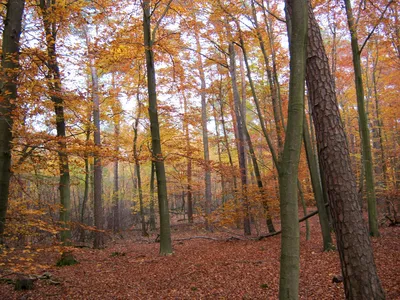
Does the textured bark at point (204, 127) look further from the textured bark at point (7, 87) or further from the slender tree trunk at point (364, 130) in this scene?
the textured bark at point (7, 87)

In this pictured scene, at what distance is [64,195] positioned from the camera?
805 cm

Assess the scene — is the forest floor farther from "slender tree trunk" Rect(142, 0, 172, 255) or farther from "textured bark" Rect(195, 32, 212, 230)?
"textured bark" Rect(195, 32, 212, 230)

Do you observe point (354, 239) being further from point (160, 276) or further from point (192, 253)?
point (192, 253)

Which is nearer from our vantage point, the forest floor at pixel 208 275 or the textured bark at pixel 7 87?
the textured bark at pixel 7 87

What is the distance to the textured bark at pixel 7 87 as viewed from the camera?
14.7ft

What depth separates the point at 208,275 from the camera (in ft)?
20.5

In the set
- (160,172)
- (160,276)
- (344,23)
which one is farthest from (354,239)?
(344,23)

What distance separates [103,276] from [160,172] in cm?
364

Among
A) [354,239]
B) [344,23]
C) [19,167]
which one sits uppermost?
[344,23]

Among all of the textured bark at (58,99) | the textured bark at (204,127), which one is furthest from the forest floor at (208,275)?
the textured bark at (204,127)

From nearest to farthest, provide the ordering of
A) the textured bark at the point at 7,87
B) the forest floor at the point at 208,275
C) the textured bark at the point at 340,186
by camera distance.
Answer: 1. the textured bark at the point at 340,186
2. the textured bark at the point at 7,87
3. the forest floor at the point at 208,275

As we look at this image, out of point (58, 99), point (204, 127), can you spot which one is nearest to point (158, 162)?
point (58, 99)

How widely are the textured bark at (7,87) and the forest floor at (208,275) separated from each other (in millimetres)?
1585

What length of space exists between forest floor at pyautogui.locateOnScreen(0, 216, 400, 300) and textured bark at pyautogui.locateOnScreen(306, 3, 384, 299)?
1108mm
